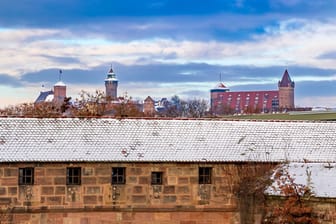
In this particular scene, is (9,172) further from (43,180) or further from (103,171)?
(103,171)

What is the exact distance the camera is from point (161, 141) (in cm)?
2828

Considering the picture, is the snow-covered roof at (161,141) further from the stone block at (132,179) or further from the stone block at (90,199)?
the stone block at (90,199)

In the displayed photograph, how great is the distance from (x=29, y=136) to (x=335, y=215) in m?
12.0

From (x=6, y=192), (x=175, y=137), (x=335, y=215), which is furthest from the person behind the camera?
(x=175, y=137)

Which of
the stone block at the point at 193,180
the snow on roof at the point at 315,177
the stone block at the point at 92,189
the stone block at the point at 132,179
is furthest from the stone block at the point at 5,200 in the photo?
the snow on roof at the point at 315,177

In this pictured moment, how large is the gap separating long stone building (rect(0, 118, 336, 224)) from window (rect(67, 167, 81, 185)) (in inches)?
1.5

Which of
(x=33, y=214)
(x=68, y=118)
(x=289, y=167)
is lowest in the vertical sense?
(x=33, y=214)

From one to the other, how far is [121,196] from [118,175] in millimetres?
836

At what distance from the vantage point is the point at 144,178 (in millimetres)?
27531

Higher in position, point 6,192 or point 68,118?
point 68,118

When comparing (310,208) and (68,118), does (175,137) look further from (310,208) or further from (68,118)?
(310,208)

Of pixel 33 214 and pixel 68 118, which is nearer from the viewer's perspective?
pixel 33 214

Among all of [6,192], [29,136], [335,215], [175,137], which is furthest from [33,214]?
[335,215]

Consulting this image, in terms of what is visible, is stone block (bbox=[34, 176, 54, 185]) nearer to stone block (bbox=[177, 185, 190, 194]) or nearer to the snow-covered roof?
the snow-covered roof
